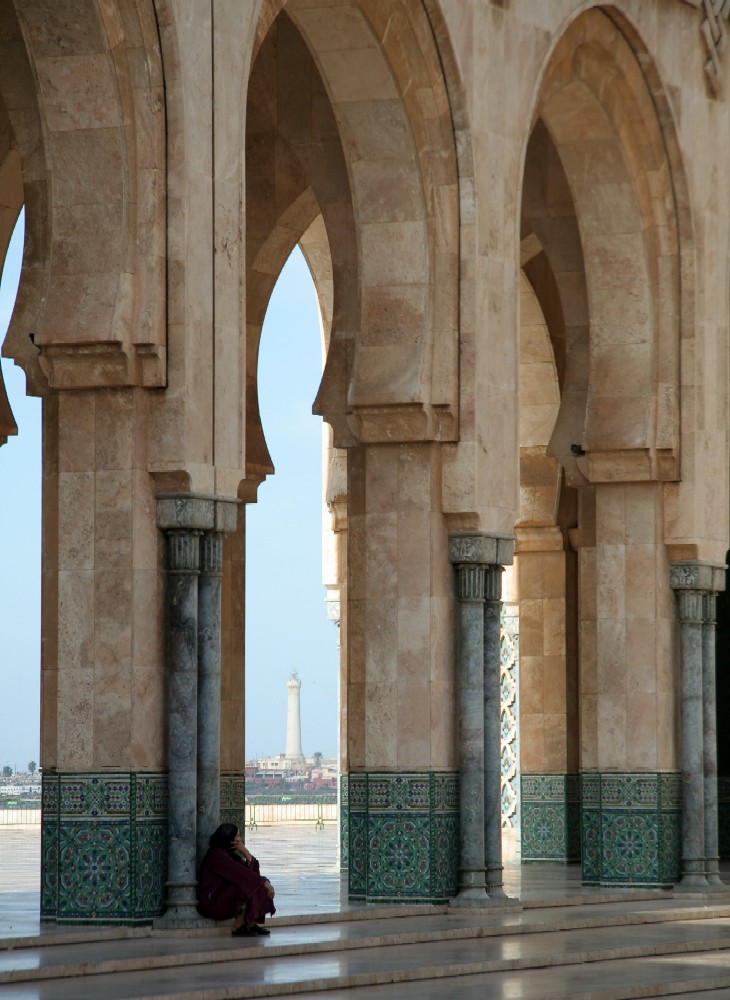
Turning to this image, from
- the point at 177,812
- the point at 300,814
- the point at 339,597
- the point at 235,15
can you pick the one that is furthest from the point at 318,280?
the point at 300,814

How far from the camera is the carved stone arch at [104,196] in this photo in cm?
1016

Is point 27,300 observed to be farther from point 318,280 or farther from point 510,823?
point 510,823

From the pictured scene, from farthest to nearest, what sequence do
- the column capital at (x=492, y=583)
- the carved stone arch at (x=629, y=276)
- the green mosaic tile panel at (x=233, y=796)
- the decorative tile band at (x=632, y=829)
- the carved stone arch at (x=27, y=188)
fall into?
1. the green mosaic tile panel at (x=233, y=796)
2. the carved stone arch at (x=629, y=276)
3. the decorative tile band at (x=632, y=829)
4. the column capital at (x=492, y=583)
5. the carved stone arch at (x=27, y=188)

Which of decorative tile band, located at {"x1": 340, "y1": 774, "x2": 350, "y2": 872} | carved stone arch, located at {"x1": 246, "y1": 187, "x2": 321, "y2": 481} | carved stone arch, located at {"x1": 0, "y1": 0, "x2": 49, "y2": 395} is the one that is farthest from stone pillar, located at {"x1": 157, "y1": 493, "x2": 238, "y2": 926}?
decorative tile band, located at {"x1": 340, "y1": 774, "x2": 350, "y2": 872}

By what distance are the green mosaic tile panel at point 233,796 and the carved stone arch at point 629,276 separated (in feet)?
10.6

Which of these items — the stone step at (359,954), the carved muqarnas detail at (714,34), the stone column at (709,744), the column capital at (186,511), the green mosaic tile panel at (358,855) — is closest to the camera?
the stone step at (359,954)

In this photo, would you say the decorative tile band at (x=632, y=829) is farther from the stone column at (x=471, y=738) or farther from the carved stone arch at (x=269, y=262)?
the carved stone arch at (x=269, y=262)

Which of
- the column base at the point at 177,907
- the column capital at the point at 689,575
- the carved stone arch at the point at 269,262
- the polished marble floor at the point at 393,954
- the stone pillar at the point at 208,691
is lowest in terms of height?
the polished marble floor at the point at 393,954

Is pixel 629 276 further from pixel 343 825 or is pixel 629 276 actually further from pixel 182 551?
pixel 182 551

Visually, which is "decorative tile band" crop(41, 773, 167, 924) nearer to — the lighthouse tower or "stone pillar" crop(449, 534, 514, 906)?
"stone pillar" crop(449, 534, 514, 906)

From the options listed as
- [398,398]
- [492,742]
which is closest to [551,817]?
[492,742]

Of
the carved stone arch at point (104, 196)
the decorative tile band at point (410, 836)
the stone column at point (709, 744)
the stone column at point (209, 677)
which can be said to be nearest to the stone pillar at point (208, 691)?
the stone column at point (209, 677)

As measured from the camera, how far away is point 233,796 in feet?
49.6

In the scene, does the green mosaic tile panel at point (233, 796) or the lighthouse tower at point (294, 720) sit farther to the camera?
the lighthouse tower at point (294, 720)
